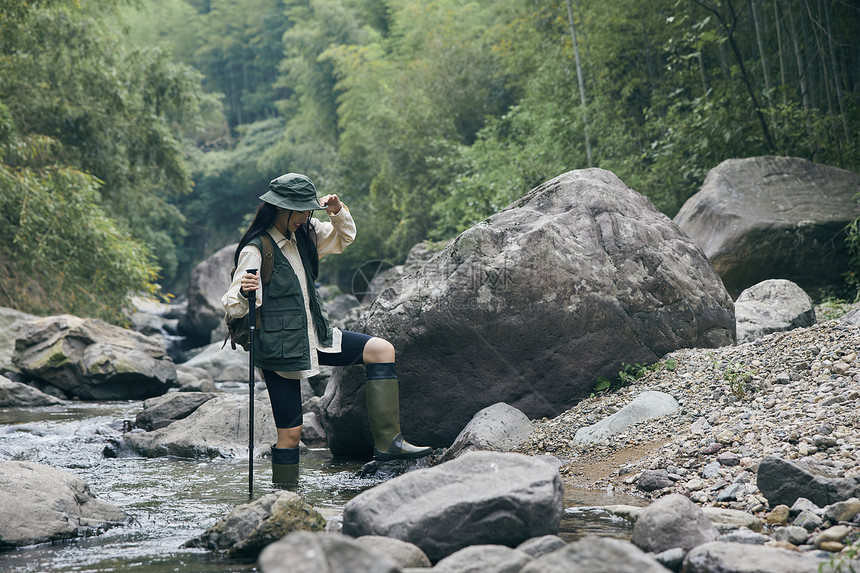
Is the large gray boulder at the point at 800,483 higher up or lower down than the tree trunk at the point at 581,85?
lower down

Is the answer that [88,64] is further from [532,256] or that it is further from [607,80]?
[532,256]

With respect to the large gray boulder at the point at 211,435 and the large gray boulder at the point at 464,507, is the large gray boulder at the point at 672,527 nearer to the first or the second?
the large gray boulder at the point at 464,507

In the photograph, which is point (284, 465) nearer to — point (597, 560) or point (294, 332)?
point (294, 332)

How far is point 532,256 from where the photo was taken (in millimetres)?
5762

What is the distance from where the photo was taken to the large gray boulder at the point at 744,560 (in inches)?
98.0

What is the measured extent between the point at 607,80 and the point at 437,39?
31.4 feet

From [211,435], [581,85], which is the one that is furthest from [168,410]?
[581,85]

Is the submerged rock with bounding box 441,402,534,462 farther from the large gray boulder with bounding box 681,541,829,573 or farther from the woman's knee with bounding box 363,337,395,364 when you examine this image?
the large gray boulder with bounding box 681,541,829,573

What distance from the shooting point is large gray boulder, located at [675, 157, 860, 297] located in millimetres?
8984

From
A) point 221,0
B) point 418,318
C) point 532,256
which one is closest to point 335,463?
point 418,318

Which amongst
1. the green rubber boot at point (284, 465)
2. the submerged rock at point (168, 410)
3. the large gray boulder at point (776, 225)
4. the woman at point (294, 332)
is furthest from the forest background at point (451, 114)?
the green rubber boot at point (284, 465)

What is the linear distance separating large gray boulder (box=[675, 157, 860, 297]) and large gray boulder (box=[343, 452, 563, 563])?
21.3ft

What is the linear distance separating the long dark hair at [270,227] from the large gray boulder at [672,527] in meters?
2.25

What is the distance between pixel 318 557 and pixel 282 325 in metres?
2.56
